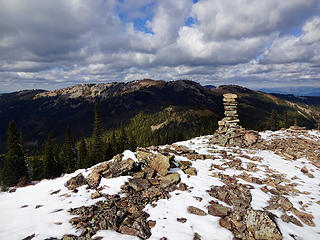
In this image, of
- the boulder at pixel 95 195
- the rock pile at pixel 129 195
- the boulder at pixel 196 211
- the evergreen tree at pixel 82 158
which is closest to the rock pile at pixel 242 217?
the boulder at pixel 196 211

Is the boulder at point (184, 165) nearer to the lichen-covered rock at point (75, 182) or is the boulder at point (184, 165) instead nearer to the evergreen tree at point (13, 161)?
the lichen-covered rock at point (75, 182)

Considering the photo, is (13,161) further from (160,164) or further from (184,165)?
(184,165)

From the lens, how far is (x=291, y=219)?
11578 millimetres

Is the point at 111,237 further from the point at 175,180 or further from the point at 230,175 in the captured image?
the point at 230,175

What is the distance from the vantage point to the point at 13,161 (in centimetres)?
4309

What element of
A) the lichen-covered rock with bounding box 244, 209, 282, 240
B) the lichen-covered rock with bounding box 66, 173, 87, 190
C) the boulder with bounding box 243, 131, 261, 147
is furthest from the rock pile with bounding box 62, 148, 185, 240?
the boulder with bounding box 243, 131, 261, 147

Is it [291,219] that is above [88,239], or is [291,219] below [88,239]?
below

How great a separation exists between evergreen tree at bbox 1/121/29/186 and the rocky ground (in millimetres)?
31353

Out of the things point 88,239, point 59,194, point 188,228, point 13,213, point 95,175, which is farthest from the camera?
point 95,175

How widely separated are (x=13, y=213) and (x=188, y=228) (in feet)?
41.4

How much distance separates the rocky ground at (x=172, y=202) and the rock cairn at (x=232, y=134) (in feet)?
34.3

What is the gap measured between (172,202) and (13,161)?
47.0 m

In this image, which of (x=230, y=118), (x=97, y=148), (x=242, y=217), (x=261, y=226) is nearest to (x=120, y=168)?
(x=242, y=217)

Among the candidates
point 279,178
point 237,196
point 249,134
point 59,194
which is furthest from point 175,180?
point 249,134
